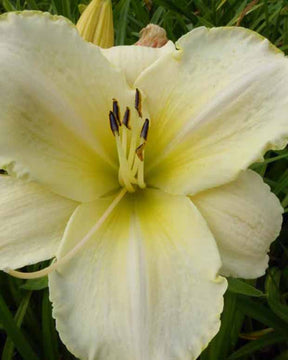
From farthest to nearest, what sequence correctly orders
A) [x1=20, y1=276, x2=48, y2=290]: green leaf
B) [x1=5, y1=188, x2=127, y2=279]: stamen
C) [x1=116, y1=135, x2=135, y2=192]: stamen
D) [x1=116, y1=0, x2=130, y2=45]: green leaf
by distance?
1. [x1=116, y1=0, x2=130, y2=45]: green leaf
2. [x1=20, y1=276, x2=48, y2=290]: green leaf
3. [x1=116, y1=135, x2=135, y2=192]: stamen
4. [x1=5, y1=188, x2=127, y2=279]: stamen

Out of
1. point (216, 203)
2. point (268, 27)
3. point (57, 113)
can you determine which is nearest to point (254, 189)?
point (216, 203)

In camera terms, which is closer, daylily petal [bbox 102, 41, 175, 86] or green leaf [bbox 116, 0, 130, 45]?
daylily petal [bbox 102, 41, 175, 86]

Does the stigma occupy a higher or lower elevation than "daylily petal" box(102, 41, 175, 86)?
lower

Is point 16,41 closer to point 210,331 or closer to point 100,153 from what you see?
point 100,153

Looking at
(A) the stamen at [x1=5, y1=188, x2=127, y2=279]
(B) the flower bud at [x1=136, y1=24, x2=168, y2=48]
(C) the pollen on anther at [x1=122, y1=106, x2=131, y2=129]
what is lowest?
(A) the stamen at [x1=5, y1=188, x2=127, y2=279]

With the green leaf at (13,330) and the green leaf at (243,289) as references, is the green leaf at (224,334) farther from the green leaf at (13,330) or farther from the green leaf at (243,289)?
the green leaf at (13,330)

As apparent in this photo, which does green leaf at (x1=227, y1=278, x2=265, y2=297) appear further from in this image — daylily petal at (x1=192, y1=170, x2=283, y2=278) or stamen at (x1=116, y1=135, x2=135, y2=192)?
stamen at (x1=116, y1=135, x2=135, y2=192)

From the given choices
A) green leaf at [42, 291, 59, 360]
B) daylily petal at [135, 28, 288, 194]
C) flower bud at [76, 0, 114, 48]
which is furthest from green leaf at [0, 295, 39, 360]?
flower bud at [76, 0, 114, 48]

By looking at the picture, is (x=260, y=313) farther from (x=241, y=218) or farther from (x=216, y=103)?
(x=216, y=103)

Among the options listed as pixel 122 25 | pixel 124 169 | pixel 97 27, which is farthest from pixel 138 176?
pixel 122 25

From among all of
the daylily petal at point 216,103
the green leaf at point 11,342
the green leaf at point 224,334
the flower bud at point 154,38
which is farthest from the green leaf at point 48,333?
the flower bud at point 154,38
